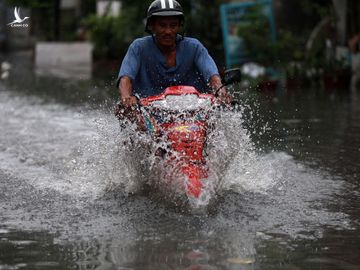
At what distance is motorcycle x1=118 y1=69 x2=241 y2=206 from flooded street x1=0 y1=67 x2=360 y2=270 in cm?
31

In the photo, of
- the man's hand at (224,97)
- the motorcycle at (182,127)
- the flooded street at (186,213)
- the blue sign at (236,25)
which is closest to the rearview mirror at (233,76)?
the motorcycle at (182,127)

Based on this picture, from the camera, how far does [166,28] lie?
7.94m

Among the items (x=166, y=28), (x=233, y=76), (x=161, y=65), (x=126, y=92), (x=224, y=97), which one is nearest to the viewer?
(x=233, y=76)

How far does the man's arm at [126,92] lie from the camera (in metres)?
7.40

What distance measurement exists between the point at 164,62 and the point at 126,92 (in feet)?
2.11

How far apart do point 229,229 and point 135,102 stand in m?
1.52

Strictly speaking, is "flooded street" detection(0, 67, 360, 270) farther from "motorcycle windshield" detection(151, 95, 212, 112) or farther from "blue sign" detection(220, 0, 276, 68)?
"blue sign" detection(220, 0, 276, 68)

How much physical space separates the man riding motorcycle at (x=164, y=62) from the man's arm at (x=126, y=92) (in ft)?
0.06

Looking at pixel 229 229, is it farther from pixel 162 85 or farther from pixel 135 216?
pixel 162 85

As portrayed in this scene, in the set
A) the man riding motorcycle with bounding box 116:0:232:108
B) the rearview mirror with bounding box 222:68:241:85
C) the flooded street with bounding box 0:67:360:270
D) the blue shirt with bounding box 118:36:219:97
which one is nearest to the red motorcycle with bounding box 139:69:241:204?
the rearview mirror with bounding box 222:68:241:85

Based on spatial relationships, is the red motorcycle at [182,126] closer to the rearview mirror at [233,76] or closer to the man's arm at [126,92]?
the man's arm at [126,92]

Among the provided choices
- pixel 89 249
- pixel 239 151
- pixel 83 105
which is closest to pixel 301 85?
pixel 83 105

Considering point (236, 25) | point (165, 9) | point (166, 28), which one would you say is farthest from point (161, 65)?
point (236, 25)

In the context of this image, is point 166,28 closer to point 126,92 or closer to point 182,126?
point 126,92
